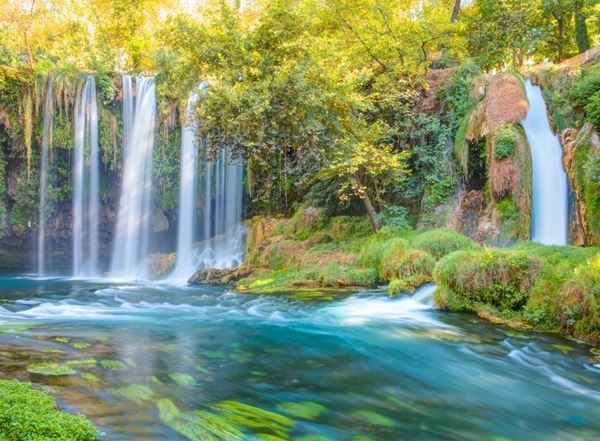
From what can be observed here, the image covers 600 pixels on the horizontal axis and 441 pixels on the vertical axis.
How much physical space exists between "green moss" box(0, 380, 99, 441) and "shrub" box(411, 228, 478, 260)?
9.33 metres

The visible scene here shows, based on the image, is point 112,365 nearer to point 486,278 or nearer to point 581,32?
point 486,278

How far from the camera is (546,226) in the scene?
12.6 metres

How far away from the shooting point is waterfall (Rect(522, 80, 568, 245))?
1241 centimetres

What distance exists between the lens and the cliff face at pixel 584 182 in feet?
34.1

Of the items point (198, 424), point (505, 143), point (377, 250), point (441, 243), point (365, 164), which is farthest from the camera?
point (365, 164)

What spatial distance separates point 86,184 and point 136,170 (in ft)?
7.04

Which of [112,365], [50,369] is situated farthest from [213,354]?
[50,369]

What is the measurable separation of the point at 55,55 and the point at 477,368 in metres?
25.1

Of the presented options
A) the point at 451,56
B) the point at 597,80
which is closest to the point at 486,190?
→ the point at 597,80

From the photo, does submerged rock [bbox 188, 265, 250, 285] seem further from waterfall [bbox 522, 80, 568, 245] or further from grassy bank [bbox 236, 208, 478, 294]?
waterfall [bbox 522, 80, 568, 245]

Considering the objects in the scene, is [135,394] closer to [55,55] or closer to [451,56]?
[451,56]

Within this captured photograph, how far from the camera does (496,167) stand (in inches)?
535

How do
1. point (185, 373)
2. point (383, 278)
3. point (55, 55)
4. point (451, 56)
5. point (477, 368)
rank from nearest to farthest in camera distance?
point (185, 373), point (477, 368), point (383, 278), point (451, 56), point (55, 55)

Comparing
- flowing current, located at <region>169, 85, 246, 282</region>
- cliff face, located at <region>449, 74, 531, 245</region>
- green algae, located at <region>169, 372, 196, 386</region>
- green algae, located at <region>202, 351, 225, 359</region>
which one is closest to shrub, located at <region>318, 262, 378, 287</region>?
cliff face, located at <region>449, 74, 531, 245</region>
